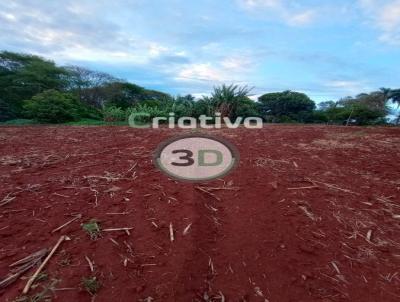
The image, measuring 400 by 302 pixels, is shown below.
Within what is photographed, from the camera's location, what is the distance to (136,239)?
64.8 inches

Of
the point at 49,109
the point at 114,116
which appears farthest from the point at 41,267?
the point at 49,109

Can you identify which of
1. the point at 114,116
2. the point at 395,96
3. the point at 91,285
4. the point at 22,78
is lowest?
the point at 91,285

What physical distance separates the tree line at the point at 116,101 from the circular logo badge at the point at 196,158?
4.07 meters

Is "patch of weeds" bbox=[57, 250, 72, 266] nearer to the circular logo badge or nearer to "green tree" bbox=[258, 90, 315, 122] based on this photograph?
the circular logo badge

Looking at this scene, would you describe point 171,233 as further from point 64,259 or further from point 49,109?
point 49,109

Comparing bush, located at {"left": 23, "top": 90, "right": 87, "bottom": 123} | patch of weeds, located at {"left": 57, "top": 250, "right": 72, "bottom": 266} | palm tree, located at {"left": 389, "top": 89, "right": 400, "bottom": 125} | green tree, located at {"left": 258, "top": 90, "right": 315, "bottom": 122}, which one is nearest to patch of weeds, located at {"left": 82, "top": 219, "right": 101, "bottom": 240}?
patch of weeds, located at {"left": 57, "top": 250, "right": 72, "bottom": 266}

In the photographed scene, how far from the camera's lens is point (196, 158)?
323 centimetres

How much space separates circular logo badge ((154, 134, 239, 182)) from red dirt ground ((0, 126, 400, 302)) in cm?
15

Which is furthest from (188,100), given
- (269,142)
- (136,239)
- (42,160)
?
(136,239)

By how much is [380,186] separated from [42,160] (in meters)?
3.32

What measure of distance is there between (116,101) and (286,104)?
8445mm

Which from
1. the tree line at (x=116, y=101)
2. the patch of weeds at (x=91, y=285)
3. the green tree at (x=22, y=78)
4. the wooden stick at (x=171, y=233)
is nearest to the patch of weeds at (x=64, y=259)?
the patch of weeds at (x=91, y=285)

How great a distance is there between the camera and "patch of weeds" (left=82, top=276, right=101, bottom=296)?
1.27 m

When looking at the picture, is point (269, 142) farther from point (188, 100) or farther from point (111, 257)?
point (188, 100)
